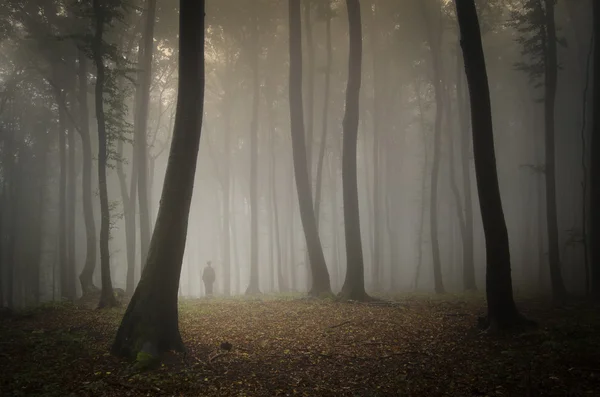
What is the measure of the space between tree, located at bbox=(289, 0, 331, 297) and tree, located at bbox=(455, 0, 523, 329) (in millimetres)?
7555

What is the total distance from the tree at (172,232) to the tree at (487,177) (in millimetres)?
6363

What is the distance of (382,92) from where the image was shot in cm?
2598

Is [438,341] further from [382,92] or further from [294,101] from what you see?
[382,92]

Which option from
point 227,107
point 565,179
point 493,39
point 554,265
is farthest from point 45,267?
point 565,179

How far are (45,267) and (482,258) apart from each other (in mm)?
47791

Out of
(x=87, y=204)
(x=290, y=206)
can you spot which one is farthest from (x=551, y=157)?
(x=290, y=206)

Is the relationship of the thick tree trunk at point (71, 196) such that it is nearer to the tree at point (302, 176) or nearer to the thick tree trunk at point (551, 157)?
the tree at point (302, 176)

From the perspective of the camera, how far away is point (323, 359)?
691 centimetres

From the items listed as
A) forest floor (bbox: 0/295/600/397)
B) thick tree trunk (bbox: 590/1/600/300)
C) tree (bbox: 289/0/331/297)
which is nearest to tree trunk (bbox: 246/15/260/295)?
tree (bbox: 289/0/331/297)

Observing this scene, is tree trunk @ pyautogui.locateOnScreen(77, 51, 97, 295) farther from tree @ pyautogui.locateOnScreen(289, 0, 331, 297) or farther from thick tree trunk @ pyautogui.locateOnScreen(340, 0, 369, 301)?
thick tree trunk @ pyautogui.locateOnScreen(340, 0, 369, 301)

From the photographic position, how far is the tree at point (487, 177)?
8.10m

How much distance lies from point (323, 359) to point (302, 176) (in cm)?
988

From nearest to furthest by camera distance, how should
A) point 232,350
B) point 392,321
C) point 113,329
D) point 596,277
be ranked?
point 232,350
point 113,329
point 392,321
point 596,277

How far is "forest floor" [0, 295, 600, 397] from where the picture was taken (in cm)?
Result: 531
